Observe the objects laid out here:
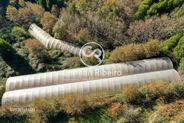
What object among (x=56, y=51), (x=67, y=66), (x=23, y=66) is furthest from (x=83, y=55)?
(x=23, y=66)

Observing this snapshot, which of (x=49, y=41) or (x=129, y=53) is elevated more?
(x=49, y=41)

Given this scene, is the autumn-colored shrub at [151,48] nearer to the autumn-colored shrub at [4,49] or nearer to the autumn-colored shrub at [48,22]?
the autumn-colored shrub at [48,22]

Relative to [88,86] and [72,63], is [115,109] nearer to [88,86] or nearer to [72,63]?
[88,86]

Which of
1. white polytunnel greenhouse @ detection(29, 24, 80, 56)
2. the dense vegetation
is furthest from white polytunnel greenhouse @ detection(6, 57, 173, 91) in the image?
white polytunnel greenhouse @ detection(29, 24, 80, 56)

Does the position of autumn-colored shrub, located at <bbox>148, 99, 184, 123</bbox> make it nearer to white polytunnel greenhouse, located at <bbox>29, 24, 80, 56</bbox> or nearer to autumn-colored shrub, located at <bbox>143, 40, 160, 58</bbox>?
autumn-colored shrub, located at <bbox>143, 40, 160, 58</bbox>

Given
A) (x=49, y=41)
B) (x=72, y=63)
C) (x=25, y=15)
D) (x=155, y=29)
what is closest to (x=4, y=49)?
(x=49, y=41)

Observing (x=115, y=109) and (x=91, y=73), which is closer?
(x=115, y=109)

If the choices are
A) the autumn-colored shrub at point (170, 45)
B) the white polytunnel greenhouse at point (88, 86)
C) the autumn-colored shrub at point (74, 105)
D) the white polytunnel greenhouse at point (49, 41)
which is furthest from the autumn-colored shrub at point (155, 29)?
the autumn-colored shrub at point (74, 105)
